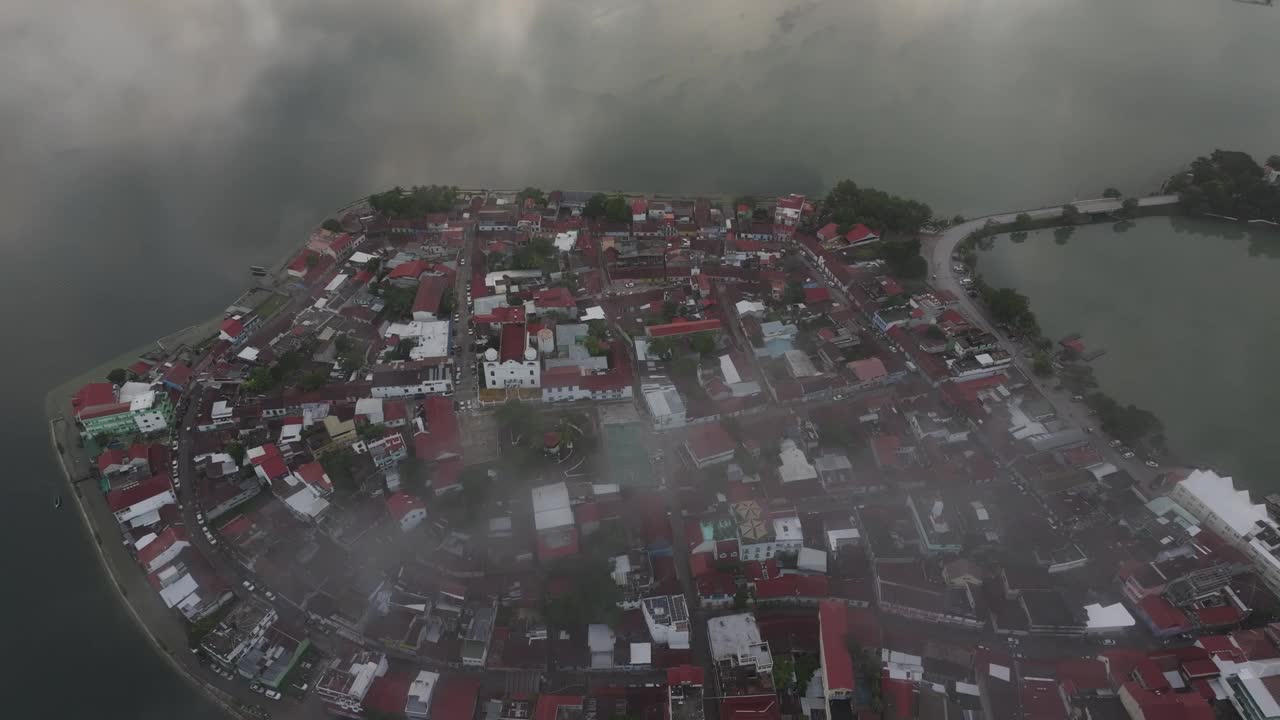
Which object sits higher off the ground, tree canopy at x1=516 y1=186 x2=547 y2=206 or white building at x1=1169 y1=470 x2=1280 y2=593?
tree canopy at x1=516 y1=186 x2=547 y2=206

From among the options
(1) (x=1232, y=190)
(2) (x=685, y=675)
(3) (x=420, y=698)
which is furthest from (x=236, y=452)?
(1) (x=1232, y=190)

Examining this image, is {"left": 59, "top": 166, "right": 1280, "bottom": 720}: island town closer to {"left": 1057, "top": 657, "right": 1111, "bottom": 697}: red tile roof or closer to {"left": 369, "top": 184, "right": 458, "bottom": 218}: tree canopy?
{"left": 1057, "top": 657, "right": 1111, "bottom": 697}: red tile roof

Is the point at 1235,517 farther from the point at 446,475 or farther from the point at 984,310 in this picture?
the point at 446,475

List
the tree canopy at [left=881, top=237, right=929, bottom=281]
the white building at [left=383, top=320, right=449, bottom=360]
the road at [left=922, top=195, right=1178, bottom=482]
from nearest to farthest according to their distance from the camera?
1. the road at [left=922, top=195, right=1178, bottom=482]
2. the white building at [left=383, top=320, right=449, bottom=360]
3. the tree canopy at [left=881, top=237, right=929, bottom=281]

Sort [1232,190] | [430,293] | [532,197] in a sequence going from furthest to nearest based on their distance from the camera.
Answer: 1. [1232,190]
2. [532,197]
3. [430,293]

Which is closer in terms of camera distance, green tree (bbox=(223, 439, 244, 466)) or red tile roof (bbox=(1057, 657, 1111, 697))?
red tile roof (bbox=(1057, 657, 1111, 697))

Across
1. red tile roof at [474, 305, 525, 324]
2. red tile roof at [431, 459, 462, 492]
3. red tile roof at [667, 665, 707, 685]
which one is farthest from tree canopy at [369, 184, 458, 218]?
red tile roof at [667, 665, 707, 685]
